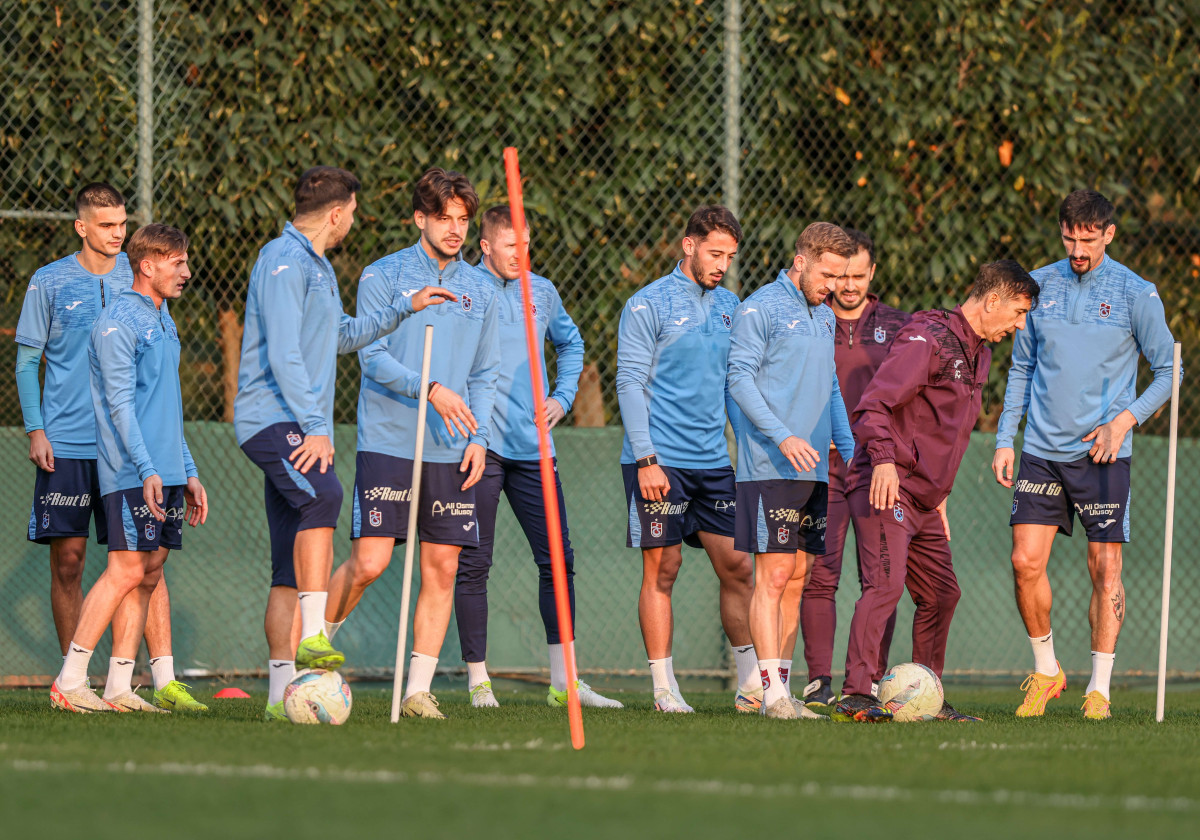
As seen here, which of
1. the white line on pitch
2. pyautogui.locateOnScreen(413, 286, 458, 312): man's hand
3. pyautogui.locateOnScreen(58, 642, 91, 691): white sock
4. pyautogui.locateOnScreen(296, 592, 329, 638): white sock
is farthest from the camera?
pyautogui.locateOnScreen(58, 642, 91, 691): white sock

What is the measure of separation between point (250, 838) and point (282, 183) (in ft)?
21.6

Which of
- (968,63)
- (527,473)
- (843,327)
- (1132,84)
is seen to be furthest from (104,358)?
(1132,84)

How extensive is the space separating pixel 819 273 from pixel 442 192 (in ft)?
5.64

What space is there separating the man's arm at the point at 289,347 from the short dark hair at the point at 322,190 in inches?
14.4

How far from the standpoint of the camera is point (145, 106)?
8.77 metres

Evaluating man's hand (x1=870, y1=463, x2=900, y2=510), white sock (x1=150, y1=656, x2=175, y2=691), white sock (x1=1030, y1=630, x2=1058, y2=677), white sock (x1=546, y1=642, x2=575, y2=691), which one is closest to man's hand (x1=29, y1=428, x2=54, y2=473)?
white sock (x1=150, y1=656, x2=175, y2=691)

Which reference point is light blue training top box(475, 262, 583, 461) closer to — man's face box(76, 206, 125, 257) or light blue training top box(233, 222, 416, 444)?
light blue training top box(233, 222, 416, 444)

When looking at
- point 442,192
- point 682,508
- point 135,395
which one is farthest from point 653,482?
point 135,395

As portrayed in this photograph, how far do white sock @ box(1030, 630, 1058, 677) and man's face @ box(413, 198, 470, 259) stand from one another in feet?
11.0

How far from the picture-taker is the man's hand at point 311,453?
578 cm

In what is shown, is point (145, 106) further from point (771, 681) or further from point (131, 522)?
point (771, 681)

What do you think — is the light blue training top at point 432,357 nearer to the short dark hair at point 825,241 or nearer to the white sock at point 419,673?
the white sock at point 419,673

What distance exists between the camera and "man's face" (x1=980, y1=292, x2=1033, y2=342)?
656 cm

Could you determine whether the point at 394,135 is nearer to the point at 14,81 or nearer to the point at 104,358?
the point at 14,81
